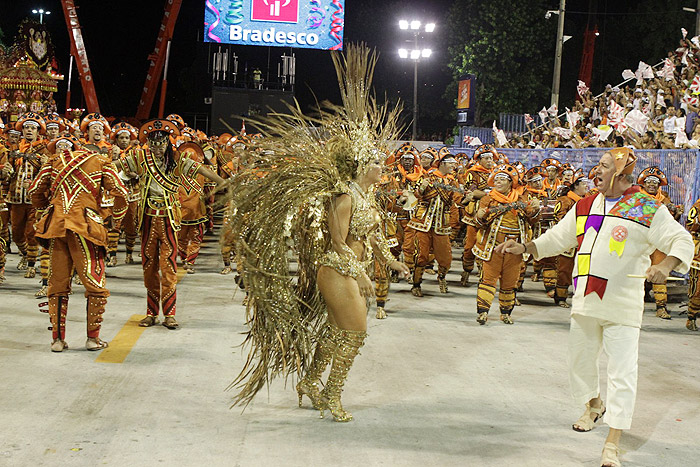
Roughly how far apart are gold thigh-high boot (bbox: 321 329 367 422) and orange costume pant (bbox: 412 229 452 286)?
5.58m

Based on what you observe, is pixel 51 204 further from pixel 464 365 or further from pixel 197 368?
pixel 464 365

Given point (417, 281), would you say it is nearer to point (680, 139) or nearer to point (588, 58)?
point (680, 139)

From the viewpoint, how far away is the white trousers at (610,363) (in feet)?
15.8

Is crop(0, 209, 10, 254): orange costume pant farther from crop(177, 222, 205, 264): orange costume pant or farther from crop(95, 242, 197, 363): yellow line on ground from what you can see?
crop(95, 242, 197, 363): yellow line on ground

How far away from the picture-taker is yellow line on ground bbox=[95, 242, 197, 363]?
670 centimetres

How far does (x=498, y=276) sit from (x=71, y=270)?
4.89 meters

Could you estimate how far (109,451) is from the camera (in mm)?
4590

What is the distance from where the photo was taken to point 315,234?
5199 millimetres

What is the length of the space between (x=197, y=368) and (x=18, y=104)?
2075 centimetres

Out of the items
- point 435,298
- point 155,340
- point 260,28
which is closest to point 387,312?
point 435,298

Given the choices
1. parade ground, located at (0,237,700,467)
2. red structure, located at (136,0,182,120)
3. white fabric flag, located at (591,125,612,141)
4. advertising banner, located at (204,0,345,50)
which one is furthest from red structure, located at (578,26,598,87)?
parade ground, located at (0,237,700,467)

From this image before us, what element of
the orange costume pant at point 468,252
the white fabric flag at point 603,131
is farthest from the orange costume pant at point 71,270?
the white fabric flag at point 603,131

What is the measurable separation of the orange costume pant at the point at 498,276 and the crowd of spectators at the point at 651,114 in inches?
221

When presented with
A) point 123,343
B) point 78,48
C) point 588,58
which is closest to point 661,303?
point 123,343
